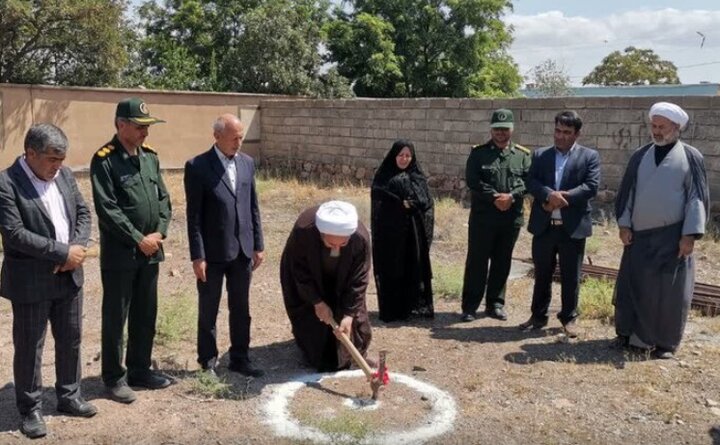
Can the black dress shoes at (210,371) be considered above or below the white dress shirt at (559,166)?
below

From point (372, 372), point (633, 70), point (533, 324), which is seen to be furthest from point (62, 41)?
point (633, 70)

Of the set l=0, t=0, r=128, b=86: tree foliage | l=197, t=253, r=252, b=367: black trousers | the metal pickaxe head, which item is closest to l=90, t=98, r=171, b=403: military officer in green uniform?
l=197, t=253, r=252, b=367: black trousers

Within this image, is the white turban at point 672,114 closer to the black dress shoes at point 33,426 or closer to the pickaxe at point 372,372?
the pickaxe at point 372,372

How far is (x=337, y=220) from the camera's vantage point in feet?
14.9

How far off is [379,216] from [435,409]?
222 centimetres

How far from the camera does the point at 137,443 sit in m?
3.98

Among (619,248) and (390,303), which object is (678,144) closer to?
(390,303)

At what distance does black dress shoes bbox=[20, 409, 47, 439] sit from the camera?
395 cm

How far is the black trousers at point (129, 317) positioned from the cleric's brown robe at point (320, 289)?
996 millimetres

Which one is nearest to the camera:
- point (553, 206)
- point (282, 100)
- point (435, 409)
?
point (435, 409)

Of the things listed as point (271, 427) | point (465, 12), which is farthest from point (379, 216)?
point (465, 12)

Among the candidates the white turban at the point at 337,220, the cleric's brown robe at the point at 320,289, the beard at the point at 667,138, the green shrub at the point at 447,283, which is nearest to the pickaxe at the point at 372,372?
the cleric's brown robe at the point at 320,289

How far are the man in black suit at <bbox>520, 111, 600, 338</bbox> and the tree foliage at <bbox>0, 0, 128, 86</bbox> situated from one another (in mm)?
13160

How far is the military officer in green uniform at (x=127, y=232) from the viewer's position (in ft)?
14.0
